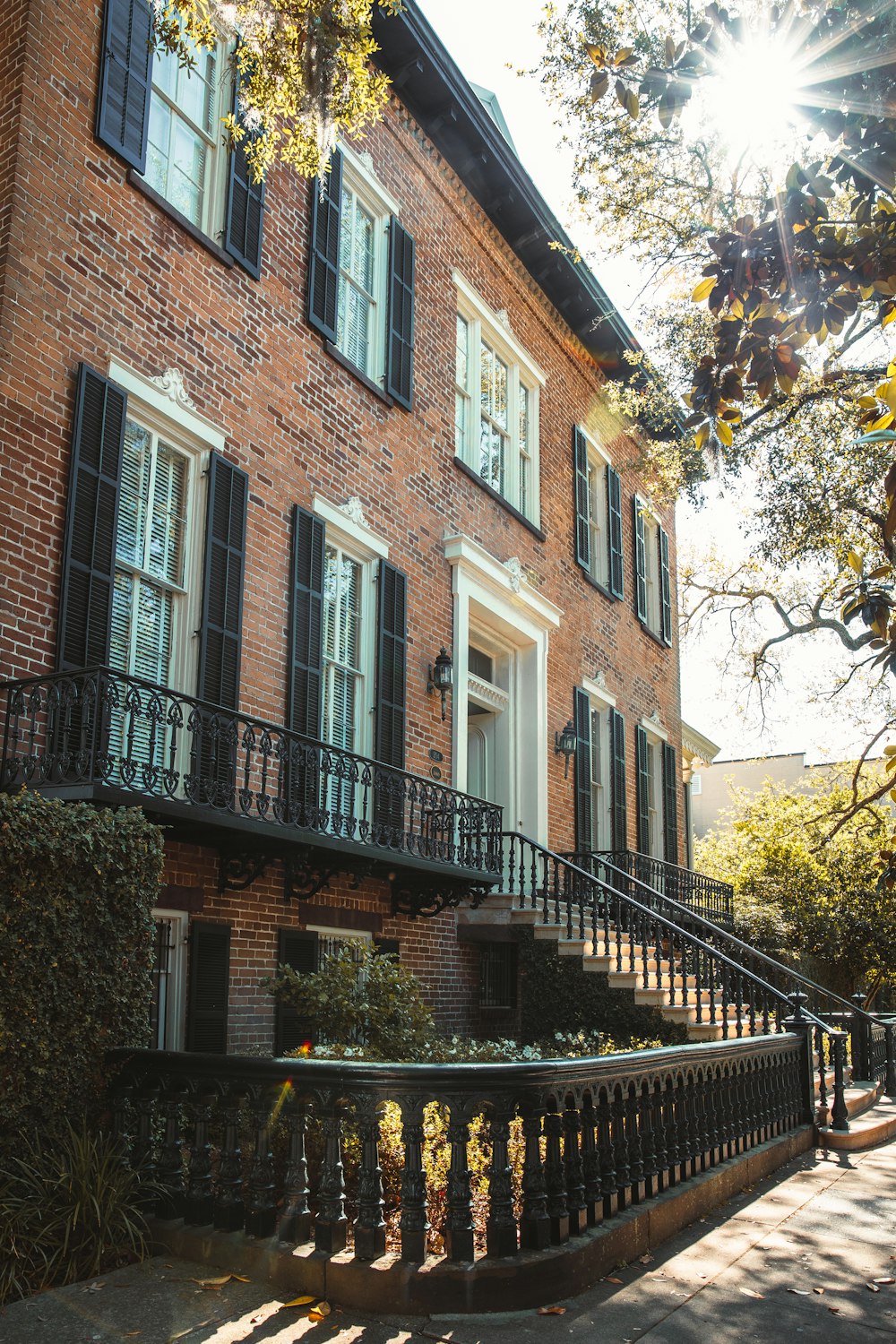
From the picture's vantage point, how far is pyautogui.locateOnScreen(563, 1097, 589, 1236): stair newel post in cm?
505

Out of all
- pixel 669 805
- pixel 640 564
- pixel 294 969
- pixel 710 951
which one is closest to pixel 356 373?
pixel 294 969

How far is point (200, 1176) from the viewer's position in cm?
502

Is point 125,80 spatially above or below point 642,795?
above

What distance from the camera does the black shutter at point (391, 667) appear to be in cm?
1113

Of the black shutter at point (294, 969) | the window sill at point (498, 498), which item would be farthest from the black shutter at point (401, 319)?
the black shutter at point (294, 969)

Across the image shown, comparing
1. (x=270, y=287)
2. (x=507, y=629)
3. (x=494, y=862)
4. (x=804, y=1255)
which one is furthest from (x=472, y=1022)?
(x=270, y=287)

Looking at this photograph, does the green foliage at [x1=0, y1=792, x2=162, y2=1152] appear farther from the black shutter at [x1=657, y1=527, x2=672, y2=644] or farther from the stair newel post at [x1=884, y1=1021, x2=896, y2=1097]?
the black shutter at [x1=657, y1=527, x2=672, y2=644]

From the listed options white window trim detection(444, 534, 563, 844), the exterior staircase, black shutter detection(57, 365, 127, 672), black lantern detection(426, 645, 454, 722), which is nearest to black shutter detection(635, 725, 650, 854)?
white window trim detection(444, 534, 563, 844)

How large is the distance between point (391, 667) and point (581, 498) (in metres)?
7.11

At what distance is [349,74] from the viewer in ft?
24.0

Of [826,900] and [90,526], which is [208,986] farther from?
[826,900]

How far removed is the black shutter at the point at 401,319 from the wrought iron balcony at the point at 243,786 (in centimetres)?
424

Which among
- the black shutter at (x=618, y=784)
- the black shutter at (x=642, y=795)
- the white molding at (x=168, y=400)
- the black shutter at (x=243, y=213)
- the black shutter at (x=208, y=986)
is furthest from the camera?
the black shutter at (x=642, y=795)

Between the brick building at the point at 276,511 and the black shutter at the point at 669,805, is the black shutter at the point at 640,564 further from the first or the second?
the brick building at the point at 276,511
